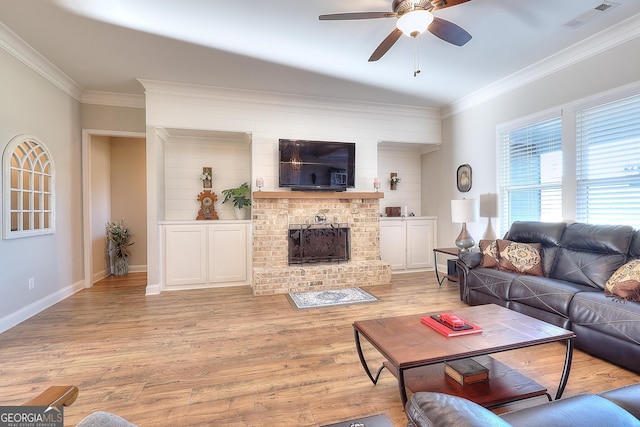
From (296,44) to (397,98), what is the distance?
2.27 metres

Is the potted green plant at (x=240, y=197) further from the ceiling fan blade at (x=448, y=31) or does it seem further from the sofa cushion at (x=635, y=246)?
the sofa cushion at (x=635, y=246)

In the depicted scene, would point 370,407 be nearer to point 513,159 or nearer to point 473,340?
point 473,340

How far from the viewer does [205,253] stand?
459 centimetres

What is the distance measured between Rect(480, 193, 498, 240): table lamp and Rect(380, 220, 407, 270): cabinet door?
138 centimetres

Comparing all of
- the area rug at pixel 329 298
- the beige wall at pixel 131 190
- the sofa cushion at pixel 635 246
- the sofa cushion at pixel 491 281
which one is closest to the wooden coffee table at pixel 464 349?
the sofa cushion at pixel 491 281

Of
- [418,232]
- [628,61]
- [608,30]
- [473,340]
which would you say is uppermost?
[608,30]

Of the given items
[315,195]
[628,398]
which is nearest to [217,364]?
[628,398]

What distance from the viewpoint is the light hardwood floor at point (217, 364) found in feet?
5.97

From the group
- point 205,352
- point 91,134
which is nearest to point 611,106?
point 205,352

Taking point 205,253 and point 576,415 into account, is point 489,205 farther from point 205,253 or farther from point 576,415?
point 205,253

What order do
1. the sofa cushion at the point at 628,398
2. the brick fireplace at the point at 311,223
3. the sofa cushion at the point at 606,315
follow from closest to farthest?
1. the sofa cushion at the point at 628,398
2. the sofa cushion at the point at 606,315
3. the brick fireplace at the point at 311,223

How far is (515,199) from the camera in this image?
4191 millimetres

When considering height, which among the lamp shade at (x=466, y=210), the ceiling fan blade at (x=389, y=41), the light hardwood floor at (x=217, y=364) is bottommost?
the light hardwood floor at (x=217, y=364)

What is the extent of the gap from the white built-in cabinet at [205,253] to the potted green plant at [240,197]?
313mm
